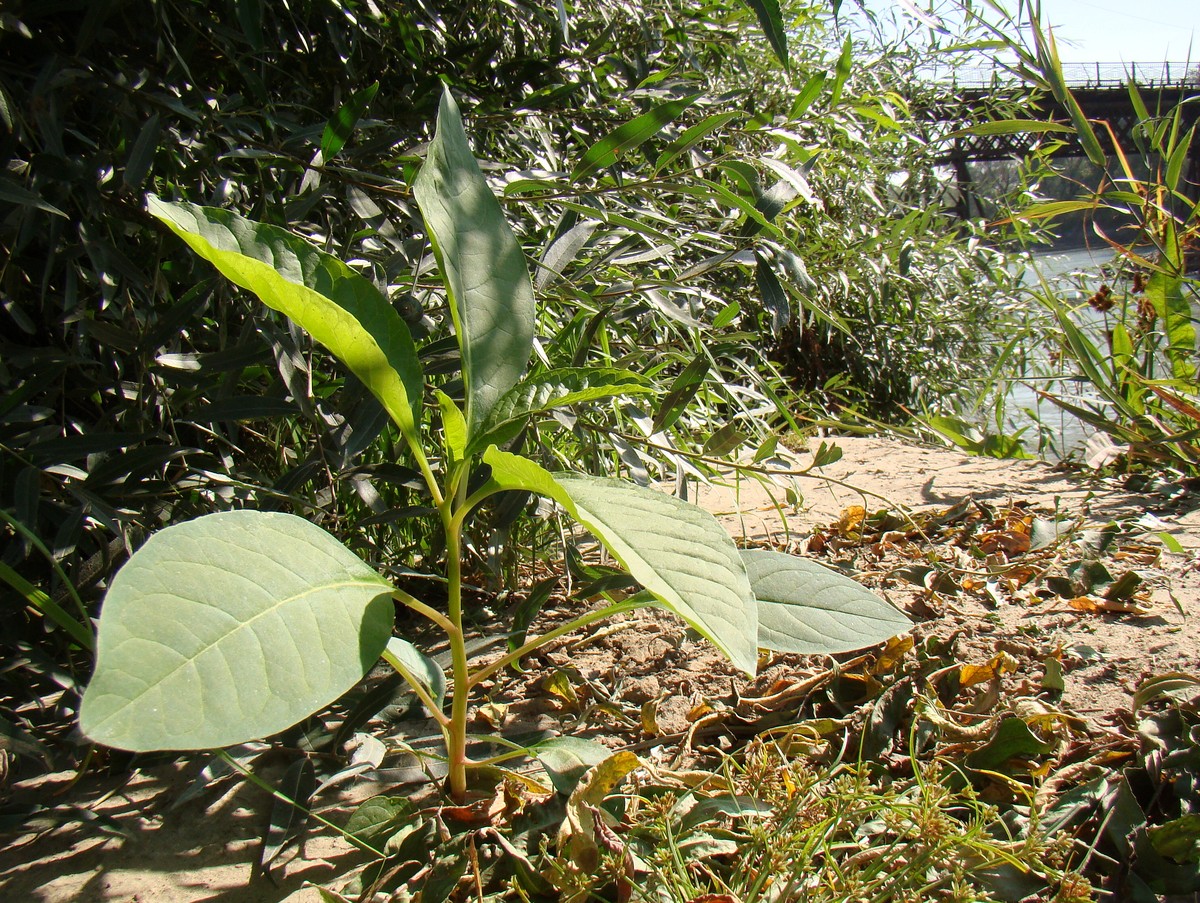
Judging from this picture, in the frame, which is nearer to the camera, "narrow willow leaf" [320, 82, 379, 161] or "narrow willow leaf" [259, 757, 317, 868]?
"narrow willow leaf" [259, 757, 317, 868]

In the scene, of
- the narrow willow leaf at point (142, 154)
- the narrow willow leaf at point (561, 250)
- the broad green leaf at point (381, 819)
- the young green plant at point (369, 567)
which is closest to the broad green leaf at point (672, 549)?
the young green plant at point (369, 567)

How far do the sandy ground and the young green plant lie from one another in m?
0.27

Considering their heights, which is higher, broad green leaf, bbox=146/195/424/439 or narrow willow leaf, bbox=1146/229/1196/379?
broad green leaf, bbox=146/195/424/439

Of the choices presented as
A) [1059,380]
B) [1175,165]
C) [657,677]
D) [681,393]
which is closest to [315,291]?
[681,393]

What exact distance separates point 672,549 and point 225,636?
0.31 m

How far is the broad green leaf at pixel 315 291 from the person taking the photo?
68 centimetres

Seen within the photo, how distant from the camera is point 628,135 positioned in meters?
1.19

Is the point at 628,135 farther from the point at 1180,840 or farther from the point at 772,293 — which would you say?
the point at 1180,840

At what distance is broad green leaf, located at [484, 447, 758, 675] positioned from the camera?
574 mm

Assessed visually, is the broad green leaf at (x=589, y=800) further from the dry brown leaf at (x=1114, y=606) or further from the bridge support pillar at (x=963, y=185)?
the bridge support pillar at (x=963, y=185)

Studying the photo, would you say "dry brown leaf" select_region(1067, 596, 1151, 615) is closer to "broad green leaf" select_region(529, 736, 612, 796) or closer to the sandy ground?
the sandy ground

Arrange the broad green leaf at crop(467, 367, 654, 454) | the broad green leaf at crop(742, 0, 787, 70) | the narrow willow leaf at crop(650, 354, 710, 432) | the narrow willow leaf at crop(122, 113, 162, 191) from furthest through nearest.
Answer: the narrow willow leaf at crop(650, 354, 710, 432)
the narrow willow leaf at crop(122, 113, 162, 191)
the broad green leaf at crop(742, 0, 787, 70)
the broad green leaf at crop(467, 367, 654, 454)

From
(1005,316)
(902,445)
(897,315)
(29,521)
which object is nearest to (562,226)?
(29,521)

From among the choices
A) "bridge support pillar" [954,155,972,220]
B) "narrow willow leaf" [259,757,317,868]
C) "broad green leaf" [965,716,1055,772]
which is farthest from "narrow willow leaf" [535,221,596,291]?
"bridge support pillar" [954,155,972,220]
